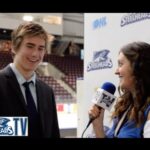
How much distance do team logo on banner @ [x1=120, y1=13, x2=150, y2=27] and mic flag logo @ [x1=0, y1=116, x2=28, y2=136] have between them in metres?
0.95

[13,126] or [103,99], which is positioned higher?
[103,99]

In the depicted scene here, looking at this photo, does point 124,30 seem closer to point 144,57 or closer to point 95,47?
point 95,47

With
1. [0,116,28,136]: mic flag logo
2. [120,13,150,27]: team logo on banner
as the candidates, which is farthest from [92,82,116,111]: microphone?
[120,13,150,27]: team logo on banner

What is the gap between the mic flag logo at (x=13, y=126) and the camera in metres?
1.76

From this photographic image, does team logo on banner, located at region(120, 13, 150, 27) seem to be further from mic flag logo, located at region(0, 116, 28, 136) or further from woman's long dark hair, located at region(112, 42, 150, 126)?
mic flag logo, located at region(0, 116, 28, 136)

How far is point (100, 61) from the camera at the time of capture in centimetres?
266

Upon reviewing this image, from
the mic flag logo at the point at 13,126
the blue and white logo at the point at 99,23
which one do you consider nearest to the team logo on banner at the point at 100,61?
the blue and white logo at the point at 99,23

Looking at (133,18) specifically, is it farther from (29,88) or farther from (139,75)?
(29,88)

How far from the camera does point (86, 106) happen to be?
2812mm

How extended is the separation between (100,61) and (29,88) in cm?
91

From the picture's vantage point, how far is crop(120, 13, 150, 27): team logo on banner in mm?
2271

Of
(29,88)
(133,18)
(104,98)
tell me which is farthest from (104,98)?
(133,18)
